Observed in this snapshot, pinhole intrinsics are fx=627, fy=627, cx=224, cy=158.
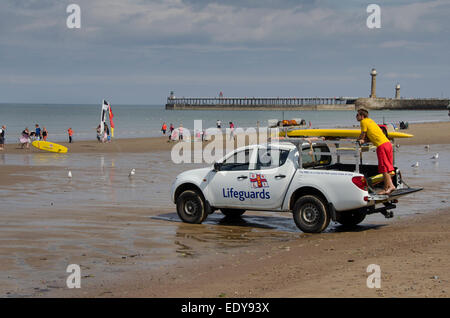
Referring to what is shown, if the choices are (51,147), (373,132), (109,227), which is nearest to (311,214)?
(373,132)

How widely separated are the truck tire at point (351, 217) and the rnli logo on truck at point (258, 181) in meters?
1.78

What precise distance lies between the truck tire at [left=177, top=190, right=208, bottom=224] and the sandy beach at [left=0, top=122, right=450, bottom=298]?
0.27 m

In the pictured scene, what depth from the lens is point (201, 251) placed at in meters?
11.5

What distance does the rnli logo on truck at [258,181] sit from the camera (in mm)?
13500

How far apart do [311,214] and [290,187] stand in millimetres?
725

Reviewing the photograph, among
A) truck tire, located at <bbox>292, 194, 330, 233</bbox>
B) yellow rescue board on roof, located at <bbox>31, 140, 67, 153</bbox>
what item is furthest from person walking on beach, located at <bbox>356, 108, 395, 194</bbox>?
yellow rescue board on roof, located at <bbox>31, 140, 67, 153</bbox>

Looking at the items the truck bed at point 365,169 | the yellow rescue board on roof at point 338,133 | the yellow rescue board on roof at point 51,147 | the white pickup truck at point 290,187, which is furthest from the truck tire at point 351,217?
the yellow rescue board on roof at point 51,147

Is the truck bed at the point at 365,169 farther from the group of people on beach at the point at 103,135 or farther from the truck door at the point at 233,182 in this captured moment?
the group of people on beach at the point at 103,135

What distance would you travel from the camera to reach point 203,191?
14.3m

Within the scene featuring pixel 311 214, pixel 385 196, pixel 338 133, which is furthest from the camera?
pixel 338 133

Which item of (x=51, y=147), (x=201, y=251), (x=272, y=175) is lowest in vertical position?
(x=201, y=251)

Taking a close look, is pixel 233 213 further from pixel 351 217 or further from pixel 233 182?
pixel 351 217

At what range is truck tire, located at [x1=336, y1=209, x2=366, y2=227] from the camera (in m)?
13.7
